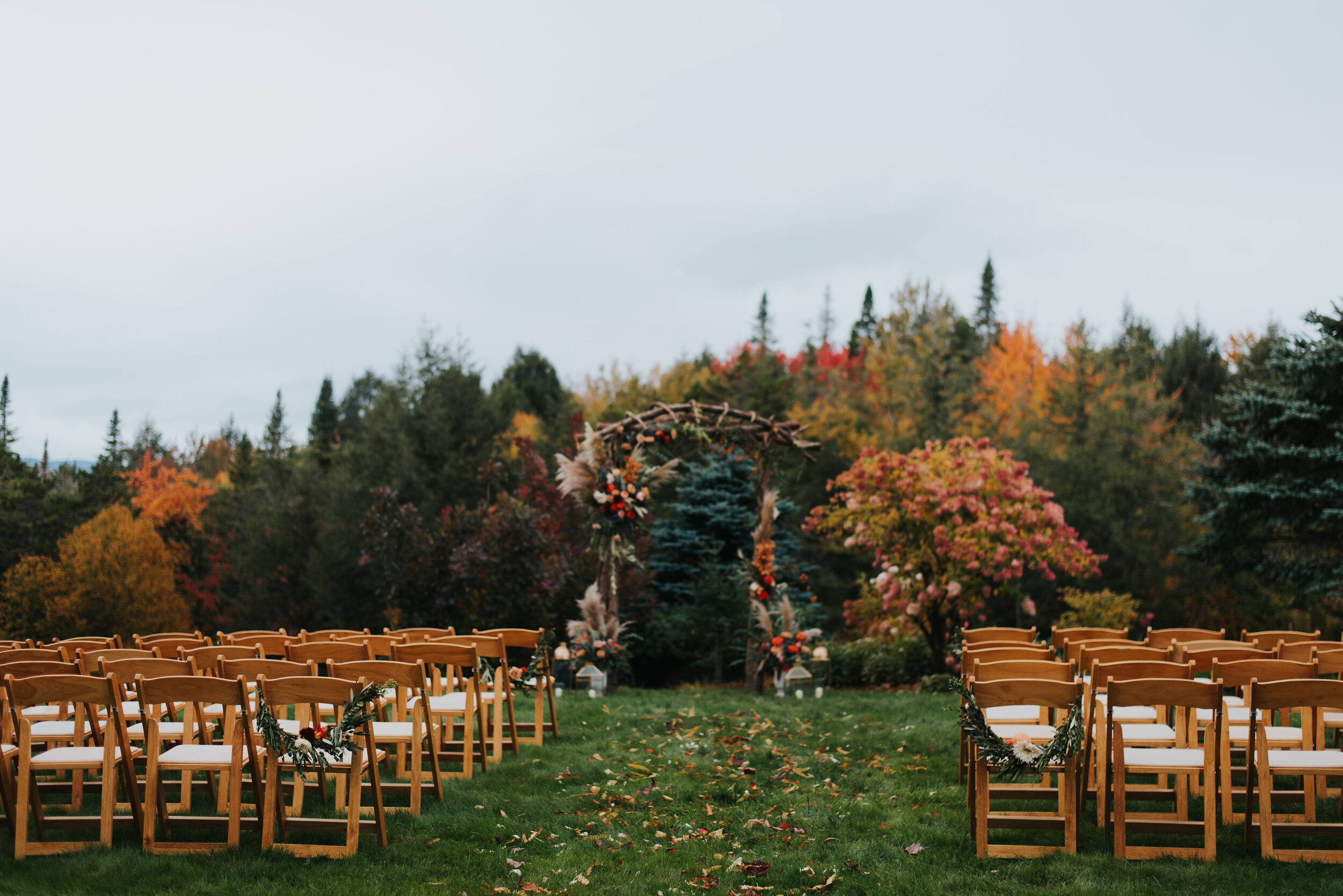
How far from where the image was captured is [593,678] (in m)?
10.6

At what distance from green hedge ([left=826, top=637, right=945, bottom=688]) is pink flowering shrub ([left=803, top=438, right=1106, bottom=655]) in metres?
0.28

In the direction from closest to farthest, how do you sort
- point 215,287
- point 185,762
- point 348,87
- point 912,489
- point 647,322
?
point 185,762
point 912,489
point 348,87
point 215,287
point 647,322

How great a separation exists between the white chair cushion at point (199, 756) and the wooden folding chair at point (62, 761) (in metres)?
0.18

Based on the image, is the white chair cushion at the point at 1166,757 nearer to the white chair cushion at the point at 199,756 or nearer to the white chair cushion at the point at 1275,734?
the white chair cushion at the point at 1275,734

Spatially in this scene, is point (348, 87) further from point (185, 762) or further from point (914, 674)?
point (914, 674)

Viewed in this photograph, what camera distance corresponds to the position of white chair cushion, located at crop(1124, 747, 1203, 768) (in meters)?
4.50

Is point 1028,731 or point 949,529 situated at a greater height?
point 949,529

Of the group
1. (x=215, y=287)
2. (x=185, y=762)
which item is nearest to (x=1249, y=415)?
(x=185, y=762)

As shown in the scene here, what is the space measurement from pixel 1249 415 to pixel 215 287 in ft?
58.2

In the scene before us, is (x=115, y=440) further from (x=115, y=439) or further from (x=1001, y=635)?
(x=1001, y=635)

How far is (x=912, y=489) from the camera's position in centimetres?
1167

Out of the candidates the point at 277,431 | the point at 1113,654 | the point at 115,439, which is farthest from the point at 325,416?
the point at 1113,654

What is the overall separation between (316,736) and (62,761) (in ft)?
4.49

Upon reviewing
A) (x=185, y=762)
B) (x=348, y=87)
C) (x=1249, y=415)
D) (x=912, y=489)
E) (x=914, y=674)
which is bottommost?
(x=914, y=674)
